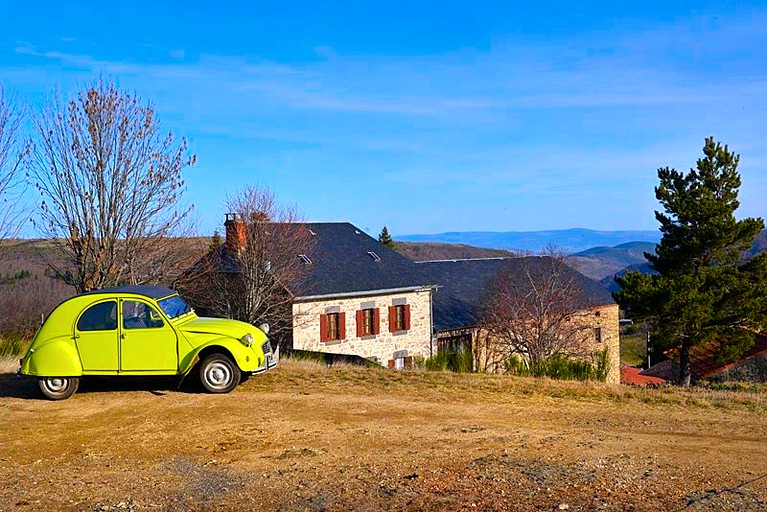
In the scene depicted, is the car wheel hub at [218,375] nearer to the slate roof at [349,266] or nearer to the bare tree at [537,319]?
the slate roof at [349,266]

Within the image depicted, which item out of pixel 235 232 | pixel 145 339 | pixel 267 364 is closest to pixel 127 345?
pixel 145 339

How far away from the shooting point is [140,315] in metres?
10.8

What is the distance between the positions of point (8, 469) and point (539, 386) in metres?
9.18

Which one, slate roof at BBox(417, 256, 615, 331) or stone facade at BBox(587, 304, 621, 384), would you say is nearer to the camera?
slate roof at BBox(417, 256, 615, 331)

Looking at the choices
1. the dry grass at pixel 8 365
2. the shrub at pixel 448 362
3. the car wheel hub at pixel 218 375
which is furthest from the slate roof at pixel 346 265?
the car wheel hub at pixel 218 375

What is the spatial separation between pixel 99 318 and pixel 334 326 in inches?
763

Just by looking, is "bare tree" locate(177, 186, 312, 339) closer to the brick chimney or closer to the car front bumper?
the brick chimney

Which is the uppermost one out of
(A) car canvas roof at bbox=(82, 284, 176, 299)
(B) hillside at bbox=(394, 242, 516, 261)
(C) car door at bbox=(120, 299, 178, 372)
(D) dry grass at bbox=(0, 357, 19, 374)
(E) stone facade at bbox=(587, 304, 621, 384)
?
(B) hillside at bbox=(394, 242, 516, 261)

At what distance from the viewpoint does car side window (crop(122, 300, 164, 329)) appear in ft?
35.3

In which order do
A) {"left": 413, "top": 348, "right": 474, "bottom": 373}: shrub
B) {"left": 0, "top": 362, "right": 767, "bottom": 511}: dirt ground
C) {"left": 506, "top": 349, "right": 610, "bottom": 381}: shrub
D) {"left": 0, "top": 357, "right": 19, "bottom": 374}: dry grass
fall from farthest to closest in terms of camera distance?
{"left": 413, "top": 348, "right": 474, "bottom": 373}: shrub < {"left": 506, "top": 349, "right": 610, "bottom": 381}: shrub < {"left": 0, "top": 357, "right": 19, "bottom": 374}: dry grass < {"left": 0, "top": 362, "right": 767, "bottom": 511}: dirt ground

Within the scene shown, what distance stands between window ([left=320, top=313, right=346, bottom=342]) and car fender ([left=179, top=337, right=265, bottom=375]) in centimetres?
1855

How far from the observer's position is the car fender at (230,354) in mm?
10844

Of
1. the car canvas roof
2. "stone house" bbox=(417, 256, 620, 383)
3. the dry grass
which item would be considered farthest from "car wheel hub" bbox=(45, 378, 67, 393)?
"stone house" bbox=(417, 256, 620, 383)

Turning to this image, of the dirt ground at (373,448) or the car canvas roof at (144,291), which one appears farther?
the car canvas roof at (144,291)
